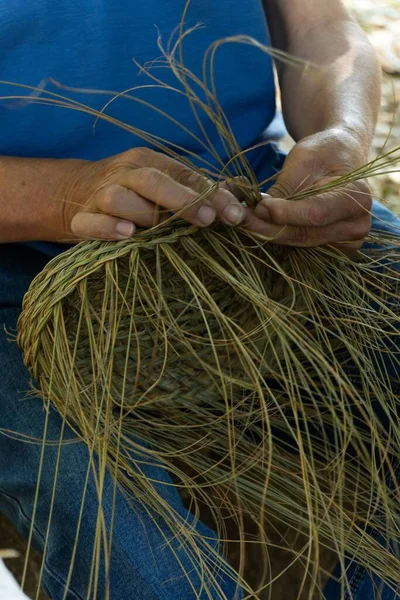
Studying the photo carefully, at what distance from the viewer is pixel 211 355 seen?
88 cm

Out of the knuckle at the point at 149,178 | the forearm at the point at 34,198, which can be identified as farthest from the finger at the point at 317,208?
the forearm at the point at 34,198

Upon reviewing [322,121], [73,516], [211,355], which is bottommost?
[73,516]

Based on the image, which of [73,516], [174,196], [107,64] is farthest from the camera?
[107,64]

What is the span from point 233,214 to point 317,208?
0.10 metres

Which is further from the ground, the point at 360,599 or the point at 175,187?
the point at 175,187

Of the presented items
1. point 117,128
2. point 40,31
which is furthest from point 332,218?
point 40,31

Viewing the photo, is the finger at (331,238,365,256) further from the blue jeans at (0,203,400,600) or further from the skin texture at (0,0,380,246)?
the blue jeans at (0,203,400,600)

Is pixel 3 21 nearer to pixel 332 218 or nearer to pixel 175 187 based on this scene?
pixel 175 187

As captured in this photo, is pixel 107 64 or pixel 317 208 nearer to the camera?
pixel 317 208

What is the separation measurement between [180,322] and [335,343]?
20cm

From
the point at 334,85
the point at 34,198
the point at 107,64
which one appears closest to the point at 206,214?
the point at 34,198

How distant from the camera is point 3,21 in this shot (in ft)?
3.13

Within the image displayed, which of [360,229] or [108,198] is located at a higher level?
[108,198]

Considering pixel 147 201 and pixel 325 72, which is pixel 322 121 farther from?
pixel 147 201
